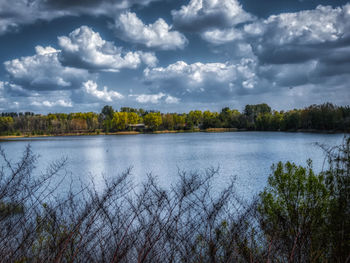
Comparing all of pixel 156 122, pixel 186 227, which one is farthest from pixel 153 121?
pixel 186 227

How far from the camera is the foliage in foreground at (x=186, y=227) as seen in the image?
20.4 feet

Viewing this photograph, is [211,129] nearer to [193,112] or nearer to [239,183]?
[193,112]

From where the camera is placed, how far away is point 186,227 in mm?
10336

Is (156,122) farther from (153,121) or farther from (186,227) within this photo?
(186,227)

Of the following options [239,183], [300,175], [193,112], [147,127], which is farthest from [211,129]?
[300,175]

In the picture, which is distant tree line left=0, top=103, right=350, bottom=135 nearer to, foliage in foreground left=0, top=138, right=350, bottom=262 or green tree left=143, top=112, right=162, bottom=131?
green tree left=143, top=112, right=162, bottom=131

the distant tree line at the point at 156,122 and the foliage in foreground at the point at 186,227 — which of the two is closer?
the foliage in foreground at the point at 186,227

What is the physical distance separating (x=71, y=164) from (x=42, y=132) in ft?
395

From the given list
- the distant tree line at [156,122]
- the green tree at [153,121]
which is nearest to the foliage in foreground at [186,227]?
the distant tree line at [156,122]

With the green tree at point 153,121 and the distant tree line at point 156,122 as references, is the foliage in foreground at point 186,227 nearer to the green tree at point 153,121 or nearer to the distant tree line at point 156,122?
the distant tree line at point 156,122

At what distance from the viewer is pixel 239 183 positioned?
25547 mm

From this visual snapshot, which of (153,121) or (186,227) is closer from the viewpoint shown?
(186,227)

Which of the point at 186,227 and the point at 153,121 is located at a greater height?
the point at 153,121

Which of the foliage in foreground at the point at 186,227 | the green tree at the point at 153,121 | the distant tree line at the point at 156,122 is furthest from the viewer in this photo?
the green tree at the point at 153,121
